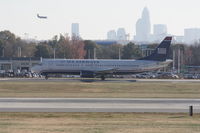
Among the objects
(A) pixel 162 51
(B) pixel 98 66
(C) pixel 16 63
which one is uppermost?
(A) pixel 162 51

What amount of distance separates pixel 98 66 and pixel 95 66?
539 millimetres

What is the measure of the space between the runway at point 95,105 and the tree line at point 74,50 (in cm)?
9232

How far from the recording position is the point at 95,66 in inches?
3489

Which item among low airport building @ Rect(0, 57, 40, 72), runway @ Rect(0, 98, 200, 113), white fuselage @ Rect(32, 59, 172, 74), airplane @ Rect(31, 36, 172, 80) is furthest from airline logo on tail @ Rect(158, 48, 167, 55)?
low airport building @ Rect(0, 57, 40, 72)

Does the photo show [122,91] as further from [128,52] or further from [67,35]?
[67,35]

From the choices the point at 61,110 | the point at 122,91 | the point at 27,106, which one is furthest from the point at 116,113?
the point at 122,91

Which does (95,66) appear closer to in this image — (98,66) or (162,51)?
(98,66)

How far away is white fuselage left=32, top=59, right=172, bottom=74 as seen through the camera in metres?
86.5

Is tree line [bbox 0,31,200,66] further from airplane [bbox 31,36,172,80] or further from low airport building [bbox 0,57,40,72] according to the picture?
airplane [bbox 31,36,172,80]

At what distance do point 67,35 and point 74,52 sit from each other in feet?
75.7

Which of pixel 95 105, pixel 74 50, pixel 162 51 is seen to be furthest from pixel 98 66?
pixel 74 50

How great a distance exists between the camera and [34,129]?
85.9 feet

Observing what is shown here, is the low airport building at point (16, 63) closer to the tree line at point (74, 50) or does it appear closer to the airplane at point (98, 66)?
the tree line at point (74, 50)

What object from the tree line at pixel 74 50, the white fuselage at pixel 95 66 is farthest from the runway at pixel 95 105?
the tree line at pixel 74 50
